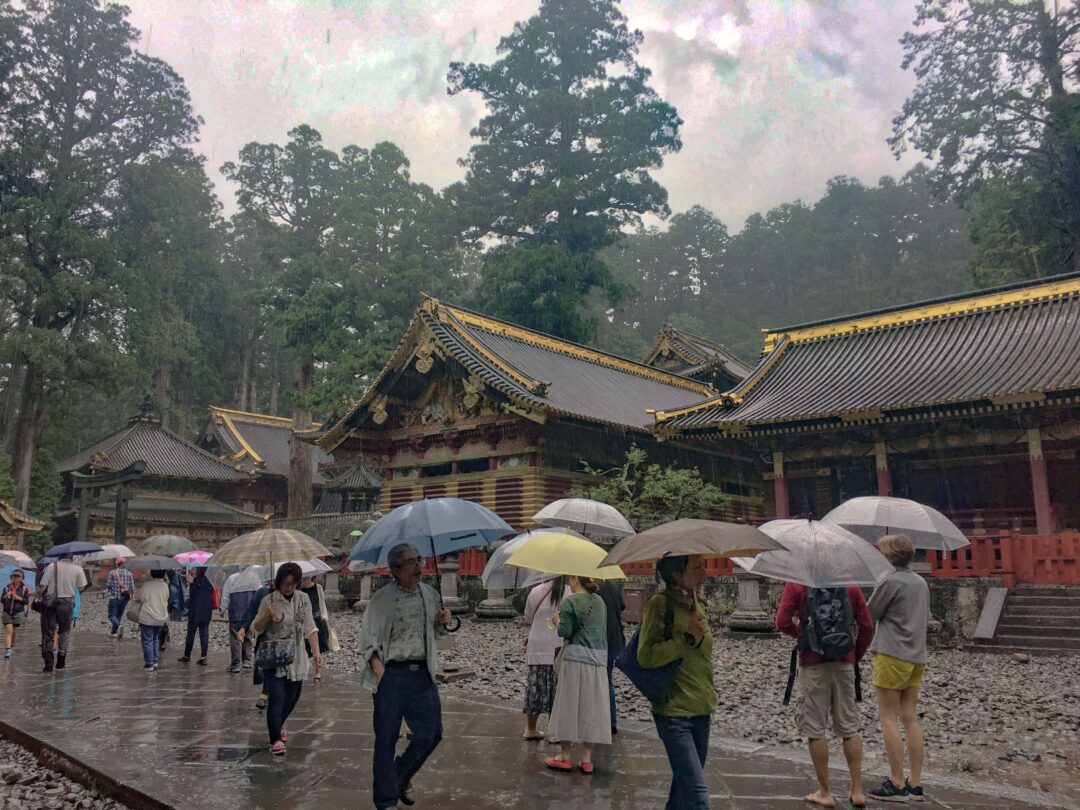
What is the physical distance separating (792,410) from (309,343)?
2120cm

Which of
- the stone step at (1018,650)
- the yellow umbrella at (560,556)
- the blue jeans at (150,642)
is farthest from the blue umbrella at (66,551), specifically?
the stone step at (1018,650)

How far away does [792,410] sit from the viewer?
18.0m

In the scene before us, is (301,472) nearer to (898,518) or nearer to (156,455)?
(156,455)

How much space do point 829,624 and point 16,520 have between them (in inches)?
1177

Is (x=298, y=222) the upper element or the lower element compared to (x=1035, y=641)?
upper

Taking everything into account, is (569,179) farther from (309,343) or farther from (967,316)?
(967,316)

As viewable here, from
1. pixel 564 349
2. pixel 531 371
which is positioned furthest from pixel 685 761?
pixel 564 349

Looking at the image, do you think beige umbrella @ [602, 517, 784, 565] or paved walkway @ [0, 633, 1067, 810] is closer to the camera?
beige umbrella @ [602, 517, 784, 565]

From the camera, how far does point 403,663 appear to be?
5.05 metres

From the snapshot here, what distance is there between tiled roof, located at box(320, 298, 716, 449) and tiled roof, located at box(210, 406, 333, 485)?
1761 cm

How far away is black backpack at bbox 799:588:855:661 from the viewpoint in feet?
16.7

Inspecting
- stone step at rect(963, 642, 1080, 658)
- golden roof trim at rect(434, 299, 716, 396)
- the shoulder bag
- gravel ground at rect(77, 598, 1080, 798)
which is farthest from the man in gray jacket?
golden roof trim at rect(434, 299, 716, 396)

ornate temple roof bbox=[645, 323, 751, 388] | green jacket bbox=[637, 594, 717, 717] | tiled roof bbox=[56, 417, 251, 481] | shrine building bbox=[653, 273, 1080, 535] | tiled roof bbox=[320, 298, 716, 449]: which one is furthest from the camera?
tiled roof bbox=[56, 417, 251, 481]

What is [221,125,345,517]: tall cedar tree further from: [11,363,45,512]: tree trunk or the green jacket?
the green jacket
